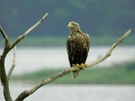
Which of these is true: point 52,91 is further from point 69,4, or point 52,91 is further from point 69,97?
point 69,4

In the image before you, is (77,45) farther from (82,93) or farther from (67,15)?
(67,15)

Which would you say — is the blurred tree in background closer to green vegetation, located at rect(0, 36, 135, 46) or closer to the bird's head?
green vegetation, located at rect(0, 36, 135, 46)

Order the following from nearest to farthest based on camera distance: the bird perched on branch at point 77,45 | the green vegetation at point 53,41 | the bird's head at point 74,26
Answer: the bird's head at point 74,26
the bird perched on branch at point 77,45
the green vegetation at point 53,41

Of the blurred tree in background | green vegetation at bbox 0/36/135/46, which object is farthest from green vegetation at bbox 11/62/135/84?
the blurred tree in background

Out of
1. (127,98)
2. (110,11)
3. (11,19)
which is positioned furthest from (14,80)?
(110,11)

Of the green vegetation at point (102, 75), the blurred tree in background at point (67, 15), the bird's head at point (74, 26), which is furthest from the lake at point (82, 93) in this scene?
the blurred tree in background at point (67, 15)

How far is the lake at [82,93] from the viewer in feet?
73.8

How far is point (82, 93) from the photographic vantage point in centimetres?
2458

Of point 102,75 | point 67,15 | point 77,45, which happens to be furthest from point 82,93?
point 67,15

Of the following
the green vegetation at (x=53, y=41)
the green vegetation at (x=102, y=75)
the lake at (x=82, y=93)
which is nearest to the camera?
the lake at (x=82, y=93)

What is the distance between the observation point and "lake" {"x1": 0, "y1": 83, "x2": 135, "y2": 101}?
22.5 meters

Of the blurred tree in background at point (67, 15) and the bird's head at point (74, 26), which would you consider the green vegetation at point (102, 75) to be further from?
the blurred tree in background at point (67, 15)

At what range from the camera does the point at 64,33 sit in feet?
154

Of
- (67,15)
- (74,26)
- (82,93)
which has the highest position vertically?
(67,15)
